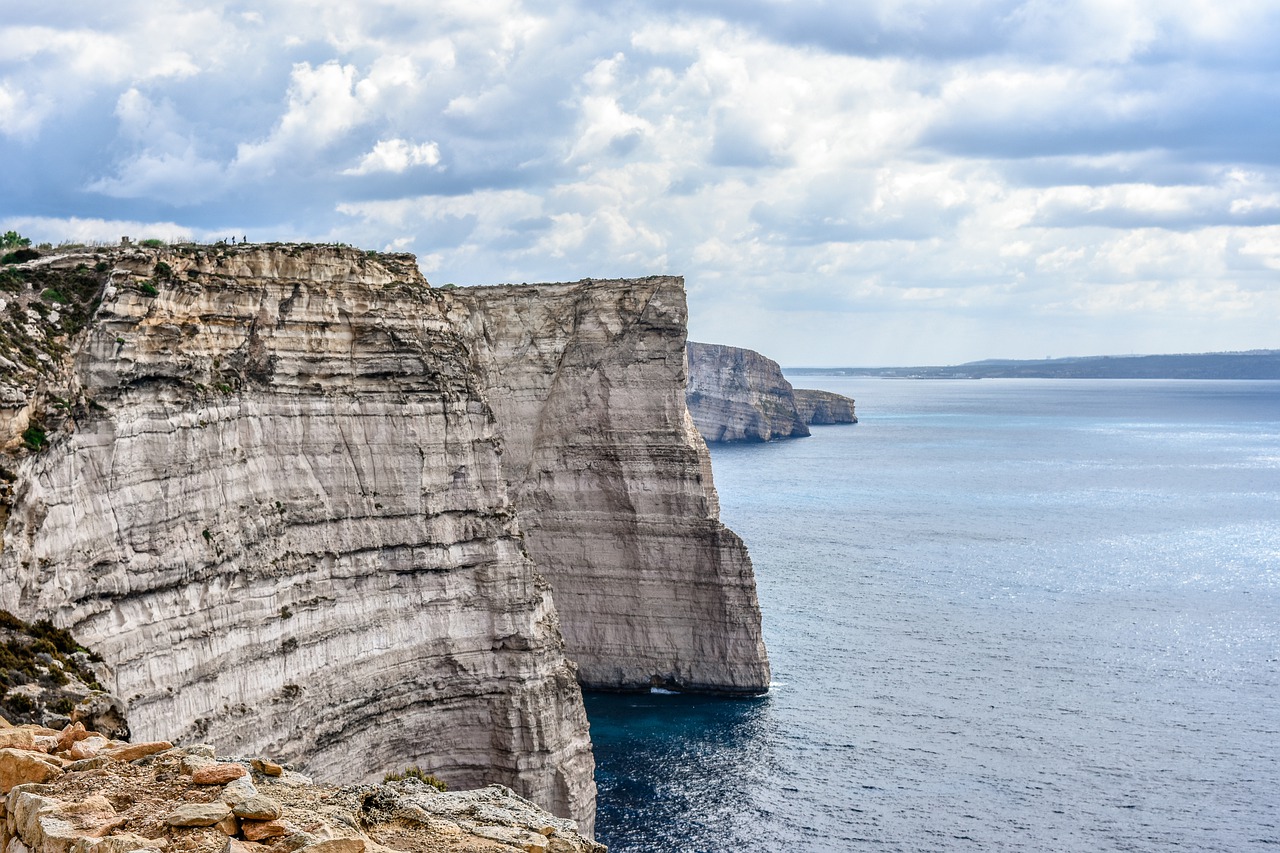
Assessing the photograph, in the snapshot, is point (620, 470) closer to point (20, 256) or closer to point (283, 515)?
point (283, 515)

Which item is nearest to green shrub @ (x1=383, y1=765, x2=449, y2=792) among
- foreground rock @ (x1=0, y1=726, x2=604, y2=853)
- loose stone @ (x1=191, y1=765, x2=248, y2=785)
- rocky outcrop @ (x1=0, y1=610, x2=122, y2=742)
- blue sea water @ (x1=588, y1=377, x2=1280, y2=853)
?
foreground rock @ (x1=0, y1=726, x2=604, y2=853)

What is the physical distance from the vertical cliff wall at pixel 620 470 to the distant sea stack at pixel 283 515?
1736cm

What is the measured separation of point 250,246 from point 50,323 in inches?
321

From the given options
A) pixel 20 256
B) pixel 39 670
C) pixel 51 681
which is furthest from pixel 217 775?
pixel 20 256

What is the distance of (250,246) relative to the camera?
42625 mm

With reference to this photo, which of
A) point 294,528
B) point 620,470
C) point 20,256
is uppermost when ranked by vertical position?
point 20,256

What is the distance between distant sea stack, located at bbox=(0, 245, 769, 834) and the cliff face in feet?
0.23

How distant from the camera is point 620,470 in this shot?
240ft

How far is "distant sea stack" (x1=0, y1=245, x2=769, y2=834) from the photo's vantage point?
34.0 metres

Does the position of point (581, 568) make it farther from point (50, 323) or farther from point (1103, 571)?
point (1103, 571)

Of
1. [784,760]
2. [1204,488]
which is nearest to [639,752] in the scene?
[784,760]

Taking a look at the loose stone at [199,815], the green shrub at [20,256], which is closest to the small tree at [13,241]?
the green shrub at [20,256]

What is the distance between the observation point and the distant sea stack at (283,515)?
1339 inches

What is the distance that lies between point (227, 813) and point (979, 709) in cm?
5510
